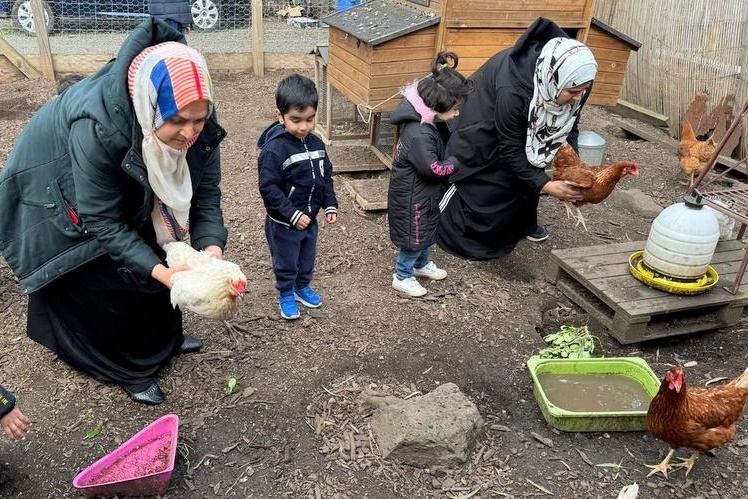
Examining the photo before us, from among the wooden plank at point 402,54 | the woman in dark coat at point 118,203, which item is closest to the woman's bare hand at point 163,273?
the woman in dark coat at point 118,203

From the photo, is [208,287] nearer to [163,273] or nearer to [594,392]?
[163,273]

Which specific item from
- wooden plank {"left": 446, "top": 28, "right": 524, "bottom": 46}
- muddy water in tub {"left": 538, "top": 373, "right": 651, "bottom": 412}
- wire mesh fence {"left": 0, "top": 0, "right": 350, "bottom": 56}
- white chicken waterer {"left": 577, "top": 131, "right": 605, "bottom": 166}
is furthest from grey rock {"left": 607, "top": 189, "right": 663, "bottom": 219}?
wire mesh fence {"left": 0, "top": 0, "right": 350, "bottom": 56}

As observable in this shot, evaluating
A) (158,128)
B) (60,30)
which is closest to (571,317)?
(158,128)

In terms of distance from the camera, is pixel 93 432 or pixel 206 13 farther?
pixel 206 13

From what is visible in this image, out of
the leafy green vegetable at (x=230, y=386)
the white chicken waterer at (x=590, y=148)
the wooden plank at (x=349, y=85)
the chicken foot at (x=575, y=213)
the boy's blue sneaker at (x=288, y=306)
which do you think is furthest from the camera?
the white chicken waterer at (x=590, y=148)

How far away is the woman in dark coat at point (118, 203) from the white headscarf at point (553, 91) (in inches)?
79.9

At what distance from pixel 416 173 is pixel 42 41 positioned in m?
6.76

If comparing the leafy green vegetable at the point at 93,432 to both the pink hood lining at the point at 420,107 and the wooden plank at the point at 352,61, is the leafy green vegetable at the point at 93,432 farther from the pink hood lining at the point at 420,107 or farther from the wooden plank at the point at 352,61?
the wooden plank at the point at 352,61

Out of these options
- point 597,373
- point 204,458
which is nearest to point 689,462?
point 597,373

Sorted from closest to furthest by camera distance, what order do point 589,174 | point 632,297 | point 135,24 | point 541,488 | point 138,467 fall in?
point 138,467, point 541,488, point 632,297, point 589,174, point 135,24

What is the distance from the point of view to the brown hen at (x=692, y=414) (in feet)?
8.07

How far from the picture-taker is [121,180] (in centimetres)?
212

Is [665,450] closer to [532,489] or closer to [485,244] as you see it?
[532,489]

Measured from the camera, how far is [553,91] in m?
3.44
